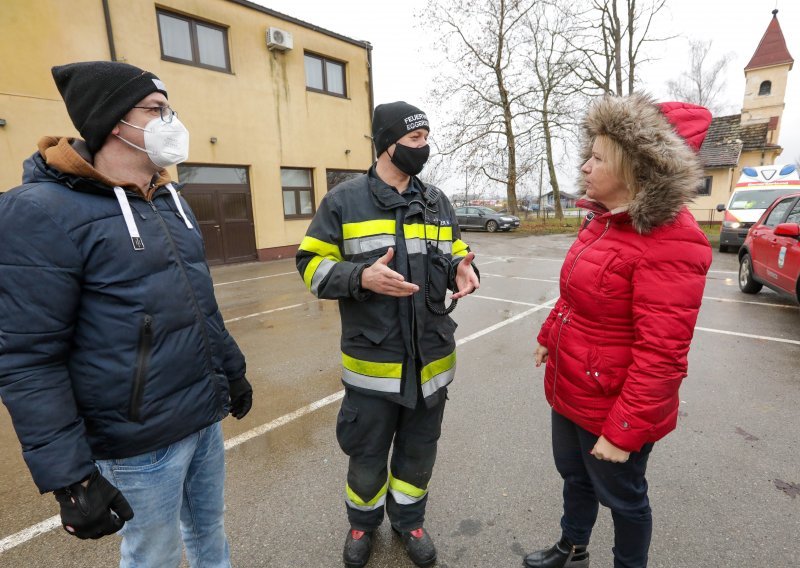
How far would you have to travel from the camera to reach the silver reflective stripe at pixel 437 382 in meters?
2.08

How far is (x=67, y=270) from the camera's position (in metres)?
1.28

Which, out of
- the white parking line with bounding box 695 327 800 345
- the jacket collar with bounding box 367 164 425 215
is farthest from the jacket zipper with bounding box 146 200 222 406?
the white parking line with bounding box 695 327 800 345

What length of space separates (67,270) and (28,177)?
364 millimetres

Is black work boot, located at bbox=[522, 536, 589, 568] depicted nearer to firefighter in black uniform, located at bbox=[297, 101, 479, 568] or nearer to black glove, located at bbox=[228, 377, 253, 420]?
firefighter in black uniform, located at bbox=[297, 101, 479, 568]

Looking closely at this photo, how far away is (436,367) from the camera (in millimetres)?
2131

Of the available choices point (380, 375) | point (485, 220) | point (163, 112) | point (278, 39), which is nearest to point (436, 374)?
point (380, 375)

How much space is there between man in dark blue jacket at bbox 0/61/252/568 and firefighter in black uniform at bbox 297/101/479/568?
0.58 meters

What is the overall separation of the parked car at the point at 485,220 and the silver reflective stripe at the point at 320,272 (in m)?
20.9

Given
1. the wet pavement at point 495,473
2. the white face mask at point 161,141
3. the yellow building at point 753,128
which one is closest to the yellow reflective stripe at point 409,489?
the wet pavement at point 495,473

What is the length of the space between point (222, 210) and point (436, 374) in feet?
39.9

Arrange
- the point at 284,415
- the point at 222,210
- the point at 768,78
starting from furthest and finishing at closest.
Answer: the point at 768,78, the point at 222,210, the point at 284,415

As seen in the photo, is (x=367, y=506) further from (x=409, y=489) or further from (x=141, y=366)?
(x=141, y=366)

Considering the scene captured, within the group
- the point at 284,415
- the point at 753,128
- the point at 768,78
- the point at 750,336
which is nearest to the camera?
the point at 284,415

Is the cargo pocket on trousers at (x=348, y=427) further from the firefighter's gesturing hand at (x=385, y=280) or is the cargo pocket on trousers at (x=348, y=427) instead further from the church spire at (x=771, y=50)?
the church spire at (x=771, y=50)
